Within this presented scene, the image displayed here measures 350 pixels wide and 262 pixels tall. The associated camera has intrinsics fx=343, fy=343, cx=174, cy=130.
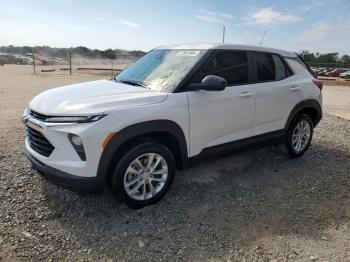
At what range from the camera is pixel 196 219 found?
3.71 m

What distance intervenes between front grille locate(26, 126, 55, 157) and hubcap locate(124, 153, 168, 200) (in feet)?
2.66

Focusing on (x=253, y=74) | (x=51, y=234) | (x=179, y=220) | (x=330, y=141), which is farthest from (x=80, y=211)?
(x=330, y=141)

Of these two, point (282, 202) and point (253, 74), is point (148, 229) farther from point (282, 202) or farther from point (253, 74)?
point (253, 74)

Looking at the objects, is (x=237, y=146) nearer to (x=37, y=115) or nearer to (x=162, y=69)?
(x=162, y=69)

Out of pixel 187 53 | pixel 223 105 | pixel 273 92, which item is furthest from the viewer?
pixel 273 92

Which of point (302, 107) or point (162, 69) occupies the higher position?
point (162, 69)

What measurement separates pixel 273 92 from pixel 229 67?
890mm

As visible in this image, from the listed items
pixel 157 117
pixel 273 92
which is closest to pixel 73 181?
pixel 157 117

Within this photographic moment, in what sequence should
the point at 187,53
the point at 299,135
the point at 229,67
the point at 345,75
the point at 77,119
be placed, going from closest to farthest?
the point at 77,119 → the point at 187,53 → the point at 229,67 → the point at 299,135 → the point at 345,75

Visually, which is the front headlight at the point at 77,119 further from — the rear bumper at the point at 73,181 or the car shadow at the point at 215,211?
the car shadow at the point at 215,211

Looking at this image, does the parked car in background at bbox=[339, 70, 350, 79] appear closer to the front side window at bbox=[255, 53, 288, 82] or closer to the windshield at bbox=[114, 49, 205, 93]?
the front side window at bbox=[255, 53, 288, 82]

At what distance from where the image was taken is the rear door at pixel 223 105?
3992mm

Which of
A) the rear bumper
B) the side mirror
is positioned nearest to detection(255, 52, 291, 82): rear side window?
the side mirror

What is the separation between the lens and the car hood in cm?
336
